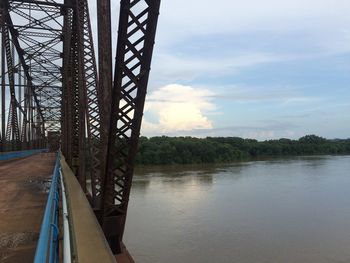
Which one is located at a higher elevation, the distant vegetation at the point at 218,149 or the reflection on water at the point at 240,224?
the distant vegetation at the point at 218,149

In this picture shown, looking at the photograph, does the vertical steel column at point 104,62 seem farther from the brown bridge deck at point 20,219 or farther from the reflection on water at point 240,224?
the reflection on water at point 240,224

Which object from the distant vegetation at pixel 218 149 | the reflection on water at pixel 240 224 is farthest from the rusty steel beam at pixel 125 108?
the distant vegetation at pixel 218 149

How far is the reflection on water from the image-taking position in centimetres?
1812

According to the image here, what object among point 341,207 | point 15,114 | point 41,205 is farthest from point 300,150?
point 41,205

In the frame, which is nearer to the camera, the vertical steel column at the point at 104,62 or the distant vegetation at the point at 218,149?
the vertical steel column at the point at 104,62

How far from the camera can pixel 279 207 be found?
2883cm

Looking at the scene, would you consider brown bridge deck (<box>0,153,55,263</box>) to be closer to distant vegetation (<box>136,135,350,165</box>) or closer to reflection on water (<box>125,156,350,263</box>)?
reflection on water (<box>125,156,350,263</box>)

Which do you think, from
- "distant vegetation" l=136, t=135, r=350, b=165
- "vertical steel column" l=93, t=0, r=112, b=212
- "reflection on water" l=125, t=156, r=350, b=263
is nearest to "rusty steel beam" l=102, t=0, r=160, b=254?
"vertical steel column" l=93, t=0, r=112, b=212

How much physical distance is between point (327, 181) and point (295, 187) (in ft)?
19.9

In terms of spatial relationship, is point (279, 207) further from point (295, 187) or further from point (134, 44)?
point (134, 44)

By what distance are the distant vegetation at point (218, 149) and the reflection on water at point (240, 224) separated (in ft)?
134

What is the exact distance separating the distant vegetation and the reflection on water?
40.9 meters

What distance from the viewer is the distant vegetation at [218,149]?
3127 inches

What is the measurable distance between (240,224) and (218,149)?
66619 millimetres
